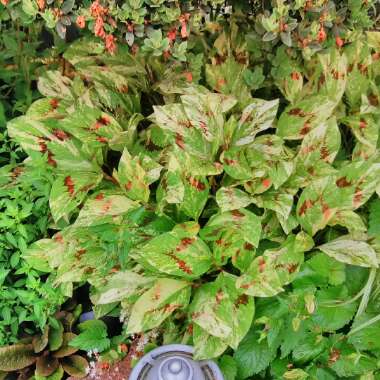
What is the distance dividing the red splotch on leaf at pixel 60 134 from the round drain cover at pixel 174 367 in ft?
2.60

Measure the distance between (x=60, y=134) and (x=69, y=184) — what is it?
25 centimetres

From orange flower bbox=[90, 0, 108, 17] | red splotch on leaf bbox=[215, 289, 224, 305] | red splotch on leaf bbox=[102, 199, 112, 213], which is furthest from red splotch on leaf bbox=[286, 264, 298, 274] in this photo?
orange flower bbox=[90, 0, 108, 17]

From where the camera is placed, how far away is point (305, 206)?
1682 mm

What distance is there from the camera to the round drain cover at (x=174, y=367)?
139 cm

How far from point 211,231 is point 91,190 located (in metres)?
0.47

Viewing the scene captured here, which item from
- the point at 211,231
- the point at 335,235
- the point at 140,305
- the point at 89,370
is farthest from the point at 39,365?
the point at 335,235

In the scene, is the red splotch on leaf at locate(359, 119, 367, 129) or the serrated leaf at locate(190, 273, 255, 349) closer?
the serrated leaf at locate(190, 273, 255, 349)

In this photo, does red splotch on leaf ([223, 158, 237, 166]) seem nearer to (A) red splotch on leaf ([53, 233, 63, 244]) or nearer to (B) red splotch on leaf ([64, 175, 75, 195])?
(B) red splotch on leaf ([64, 175, 75, 195])

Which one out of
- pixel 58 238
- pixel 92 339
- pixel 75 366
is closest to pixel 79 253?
pixel 58 238

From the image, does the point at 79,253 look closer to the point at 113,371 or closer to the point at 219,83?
the point at 113,371

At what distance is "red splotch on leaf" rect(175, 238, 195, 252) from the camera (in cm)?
161

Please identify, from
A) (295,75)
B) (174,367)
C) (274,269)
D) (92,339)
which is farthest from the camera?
(295,75)

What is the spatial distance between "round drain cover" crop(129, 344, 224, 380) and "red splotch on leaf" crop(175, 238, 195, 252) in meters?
0.29

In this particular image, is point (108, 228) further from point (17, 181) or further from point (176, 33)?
point (176, 33)
